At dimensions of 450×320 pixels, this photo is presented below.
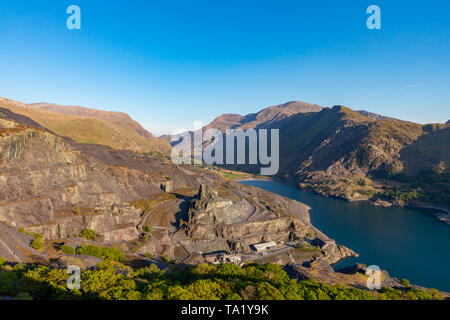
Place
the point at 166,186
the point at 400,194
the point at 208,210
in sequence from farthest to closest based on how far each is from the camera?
1. the point at 400,194
2. the point at 166,186
3. the point at 208,210

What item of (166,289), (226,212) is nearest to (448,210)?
(226,212)

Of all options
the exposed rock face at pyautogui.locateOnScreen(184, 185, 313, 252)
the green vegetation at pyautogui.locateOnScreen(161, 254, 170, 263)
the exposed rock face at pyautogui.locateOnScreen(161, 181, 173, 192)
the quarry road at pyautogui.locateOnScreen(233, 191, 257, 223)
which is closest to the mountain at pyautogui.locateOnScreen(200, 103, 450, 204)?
the quarry road at pyautogui.locateOnScreen(233, 191, 257, 223)

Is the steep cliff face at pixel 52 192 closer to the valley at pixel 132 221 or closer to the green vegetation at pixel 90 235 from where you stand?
the valley at pixel 132 221

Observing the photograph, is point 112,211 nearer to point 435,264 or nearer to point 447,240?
point 435,264

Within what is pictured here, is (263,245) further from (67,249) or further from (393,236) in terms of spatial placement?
(393,236)

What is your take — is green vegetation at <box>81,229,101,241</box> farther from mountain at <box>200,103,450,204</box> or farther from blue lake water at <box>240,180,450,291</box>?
mountain at <box>200,103,450,204</box>

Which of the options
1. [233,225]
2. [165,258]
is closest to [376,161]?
[233,225]

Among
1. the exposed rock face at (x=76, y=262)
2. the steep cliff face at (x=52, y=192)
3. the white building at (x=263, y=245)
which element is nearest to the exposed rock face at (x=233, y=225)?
the white building at (x=263, y=245)
